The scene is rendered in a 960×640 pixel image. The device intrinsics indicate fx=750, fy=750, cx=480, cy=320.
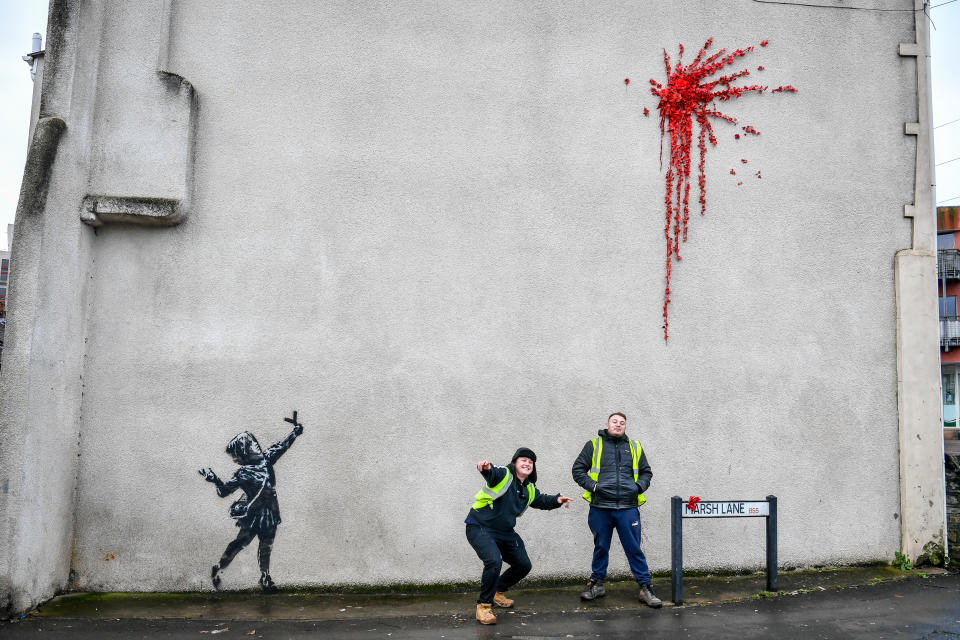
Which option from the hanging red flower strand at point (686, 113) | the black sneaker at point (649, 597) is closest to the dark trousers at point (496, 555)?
the black sneaker at point (649, 597)

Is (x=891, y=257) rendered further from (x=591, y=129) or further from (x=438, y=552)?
(x=438, y=552)

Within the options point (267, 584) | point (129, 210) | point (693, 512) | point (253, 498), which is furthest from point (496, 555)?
→ point (129, 210)

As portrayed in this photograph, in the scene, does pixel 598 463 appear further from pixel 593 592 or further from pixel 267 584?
pixel 267 584

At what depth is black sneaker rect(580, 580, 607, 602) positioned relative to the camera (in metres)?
7.34

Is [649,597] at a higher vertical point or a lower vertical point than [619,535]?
lower

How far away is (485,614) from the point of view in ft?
21.9

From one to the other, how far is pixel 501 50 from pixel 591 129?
1335mm

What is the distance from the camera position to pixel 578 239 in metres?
8.30

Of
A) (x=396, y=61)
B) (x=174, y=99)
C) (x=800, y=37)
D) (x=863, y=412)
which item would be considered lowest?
(x=863, y=412)

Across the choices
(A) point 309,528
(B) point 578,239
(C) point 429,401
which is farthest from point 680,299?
(A) point 309,528

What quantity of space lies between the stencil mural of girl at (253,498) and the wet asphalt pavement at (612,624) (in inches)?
34.8

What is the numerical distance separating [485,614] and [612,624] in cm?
112

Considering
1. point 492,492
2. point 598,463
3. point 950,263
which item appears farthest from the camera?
point 950,263

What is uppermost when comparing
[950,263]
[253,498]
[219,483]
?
[950,263]
